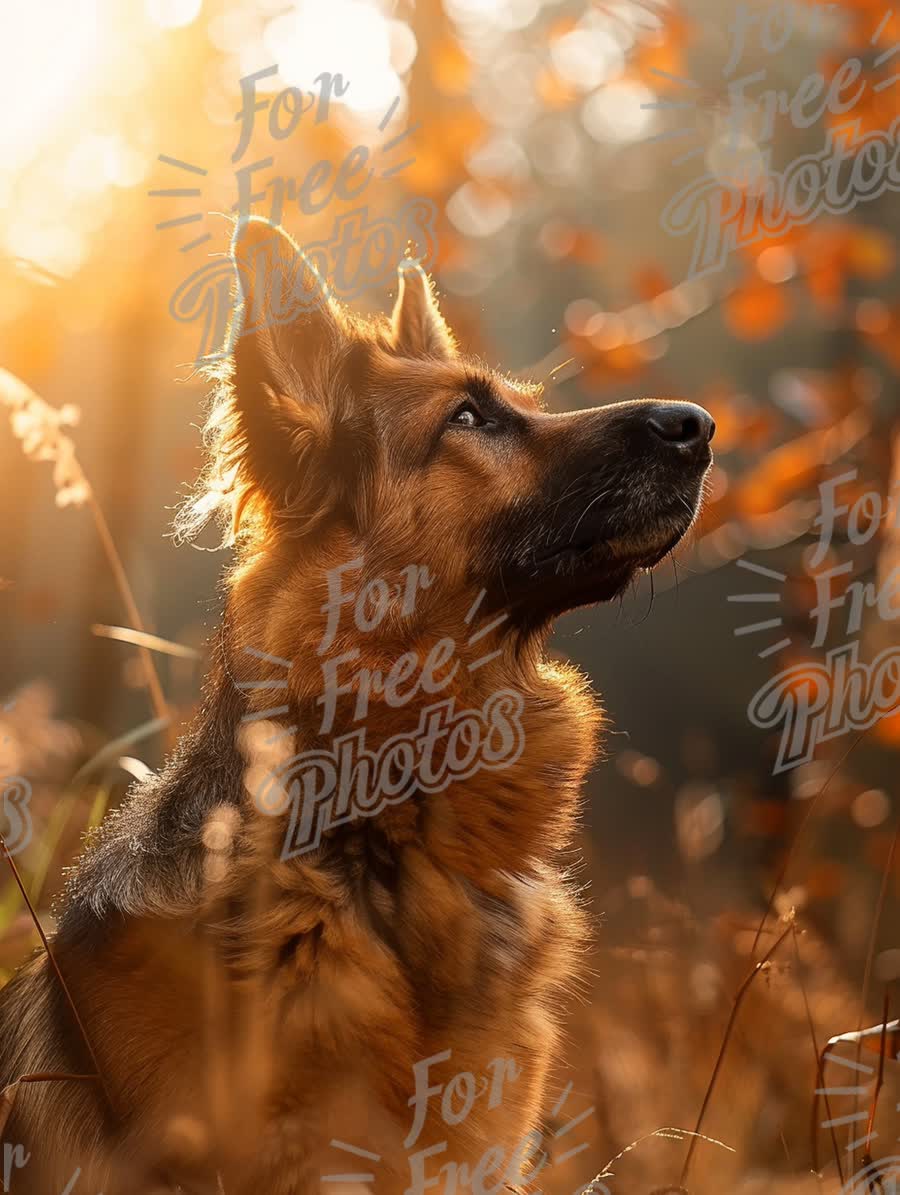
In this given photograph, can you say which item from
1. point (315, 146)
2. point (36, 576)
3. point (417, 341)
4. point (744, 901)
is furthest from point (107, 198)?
point (744, 901)

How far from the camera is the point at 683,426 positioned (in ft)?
9.66

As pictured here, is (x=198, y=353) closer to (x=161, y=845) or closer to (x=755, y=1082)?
(x=161, y=845)

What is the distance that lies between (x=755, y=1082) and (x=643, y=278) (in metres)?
5.56

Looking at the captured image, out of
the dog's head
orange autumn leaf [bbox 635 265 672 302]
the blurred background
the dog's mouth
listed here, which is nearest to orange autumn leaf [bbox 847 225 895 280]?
the blurred background

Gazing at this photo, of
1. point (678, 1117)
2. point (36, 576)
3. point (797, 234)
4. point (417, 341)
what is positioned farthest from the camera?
point (36, 576)

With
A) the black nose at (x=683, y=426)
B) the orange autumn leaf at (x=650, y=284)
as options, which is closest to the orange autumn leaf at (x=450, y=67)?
the orange autumn leaf at (x=650, y=284)

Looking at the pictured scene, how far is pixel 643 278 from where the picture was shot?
7.21m

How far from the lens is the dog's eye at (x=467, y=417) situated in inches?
125

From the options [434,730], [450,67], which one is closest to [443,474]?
[434,730]

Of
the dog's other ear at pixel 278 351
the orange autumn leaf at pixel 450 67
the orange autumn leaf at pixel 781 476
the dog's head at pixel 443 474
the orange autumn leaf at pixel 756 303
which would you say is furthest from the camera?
the orange autumn leaf at pixel 756 303

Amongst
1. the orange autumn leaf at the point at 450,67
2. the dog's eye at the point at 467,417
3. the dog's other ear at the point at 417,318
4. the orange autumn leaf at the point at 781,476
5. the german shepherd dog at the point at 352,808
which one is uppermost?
the orange autumn leaf at the point at 450,67

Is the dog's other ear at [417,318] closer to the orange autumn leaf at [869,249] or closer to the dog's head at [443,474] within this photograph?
the dog's head at [443,474]

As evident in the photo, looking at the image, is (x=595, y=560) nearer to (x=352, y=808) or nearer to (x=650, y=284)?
(x=352, y=808)

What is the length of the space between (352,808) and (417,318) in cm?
180
